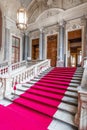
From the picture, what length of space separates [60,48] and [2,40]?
4347mm

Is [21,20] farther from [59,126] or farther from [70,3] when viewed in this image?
[70,3]

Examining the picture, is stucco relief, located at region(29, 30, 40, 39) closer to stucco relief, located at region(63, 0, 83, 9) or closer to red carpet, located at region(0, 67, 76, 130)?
stucco relief, located at region(63, 0, 83, 9)

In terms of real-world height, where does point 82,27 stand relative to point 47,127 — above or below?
above

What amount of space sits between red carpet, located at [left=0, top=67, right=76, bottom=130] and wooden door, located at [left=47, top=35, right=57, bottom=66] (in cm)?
506

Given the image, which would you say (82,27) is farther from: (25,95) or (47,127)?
(47,127)

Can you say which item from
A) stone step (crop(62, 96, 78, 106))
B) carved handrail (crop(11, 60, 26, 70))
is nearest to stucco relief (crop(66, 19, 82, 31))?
carved handrail (crop(11, 60, 26, 70))

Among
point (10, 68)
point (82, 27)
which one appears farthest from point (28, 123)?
point (82, 27)

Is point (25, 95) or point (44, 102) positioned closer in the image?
point (44, 102)

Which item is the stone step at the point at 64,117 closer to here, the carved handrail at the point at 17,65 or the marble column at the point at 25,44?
the carved handrail at the point at 17,65

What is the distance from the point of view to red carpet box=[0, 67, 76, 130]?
2.89 m

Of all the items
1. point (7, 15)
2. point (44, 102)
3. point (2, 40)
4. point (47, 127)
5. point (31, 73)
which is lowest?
point (47, 127)

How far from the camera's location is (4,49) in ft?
30.1

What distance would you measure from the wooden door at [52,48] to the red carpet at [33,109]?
506 centimetres

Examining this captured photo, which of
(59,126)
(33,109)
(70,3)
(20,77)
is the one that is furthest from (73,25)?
(59,126)
